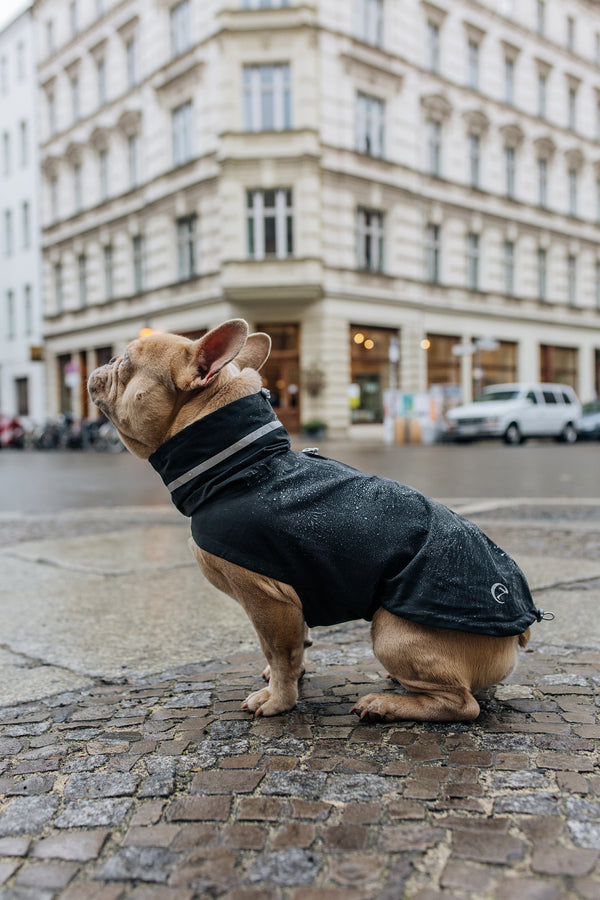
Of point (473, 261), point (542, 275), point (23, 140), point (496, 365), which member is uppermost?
point (23, 140)

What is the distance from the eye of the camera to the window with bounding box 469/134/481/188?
29219mm

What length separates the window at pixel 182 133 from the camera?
25812mm

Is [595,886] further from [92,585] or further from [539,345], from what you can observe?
[539,345]

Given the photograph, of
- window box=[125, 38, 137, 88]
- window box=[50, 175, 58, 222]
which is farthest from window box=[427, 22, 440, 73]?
window box=[50, 175, 58, 222]

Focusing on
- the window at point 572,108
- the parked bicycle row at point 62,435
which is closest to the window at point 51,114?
the parked bicycle row at point 62,435

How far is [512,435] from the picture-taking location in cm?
2186

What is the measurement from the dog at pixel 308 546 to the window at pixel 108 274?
96.8ft

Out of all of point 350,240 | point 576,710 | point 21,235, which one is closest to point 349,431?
point 350,240

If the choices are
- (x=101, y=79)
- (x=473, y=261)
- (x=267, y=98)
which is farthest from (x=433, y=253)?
(x=101, y=79)

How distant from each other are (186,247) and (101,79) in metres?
9.35

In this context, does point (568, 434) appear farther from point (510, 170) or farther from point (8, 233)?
point (8, 233)

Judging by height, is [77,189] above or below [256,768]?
above

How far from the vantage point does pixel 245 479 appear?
2170mm

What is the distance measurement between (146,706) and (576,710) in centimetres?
127
